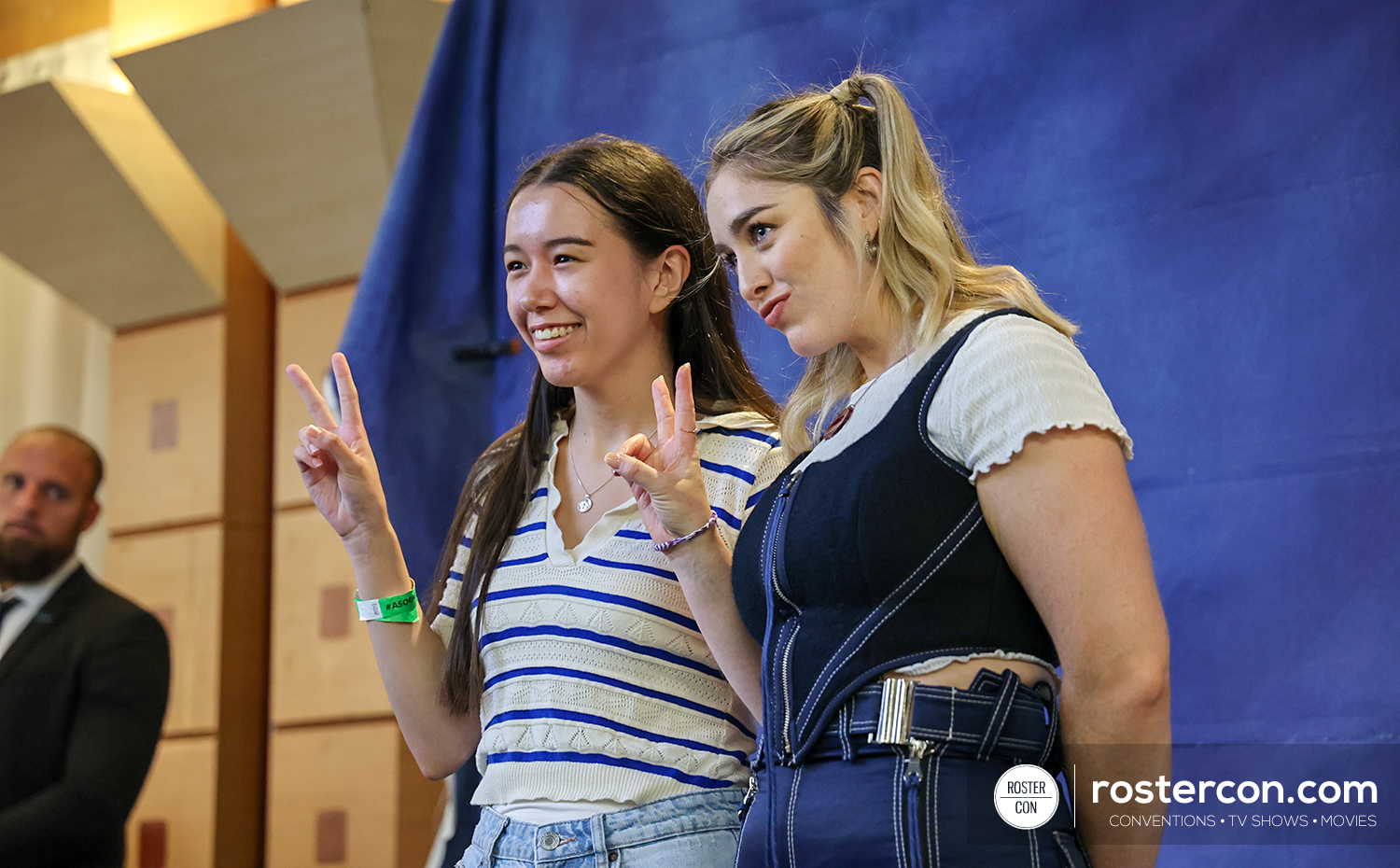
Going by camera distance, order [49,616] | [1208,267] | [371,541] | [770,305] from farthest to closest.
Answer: [49,616] < [1208,267] < [371,541] < [770,305]

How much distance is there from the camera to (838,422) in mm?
1213

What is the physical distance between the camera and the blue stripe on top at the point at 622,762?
1.32 meters

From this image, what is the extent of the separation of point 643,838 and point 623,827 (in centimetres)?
2

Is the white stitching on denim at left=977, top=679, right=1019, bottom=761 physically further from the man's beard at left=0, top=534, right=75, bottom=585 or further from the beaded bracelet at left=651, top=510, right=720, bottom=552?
the man's beard at left=0, top=534, right=75, bottom=585

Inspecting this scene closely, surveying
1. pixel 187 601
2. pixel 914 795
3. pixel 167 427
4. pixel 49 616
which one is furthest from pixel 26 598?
pixel 914 795

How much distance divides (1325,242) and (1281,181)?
10cm

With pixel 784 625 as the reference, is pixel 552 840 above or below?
below

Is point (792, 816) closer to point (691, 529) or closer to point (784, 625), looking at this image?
point (784, 625)

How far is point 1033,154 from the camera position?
1756 millimetres

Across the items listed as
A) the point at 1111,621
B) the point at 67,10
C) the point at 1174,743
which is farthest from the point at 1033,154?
the point at 67,10

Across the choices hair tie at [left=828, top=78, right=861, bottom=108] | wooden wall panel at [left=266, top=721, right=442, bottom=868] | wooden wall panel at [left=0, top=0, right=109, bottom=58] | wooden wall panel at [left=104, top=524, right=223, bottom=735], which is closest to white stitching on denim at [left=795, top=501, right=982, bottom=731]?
hair tie at [left=828, top=78, right=861, bottom=108]

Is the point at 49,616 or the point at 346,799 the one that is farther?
the point at 346,799

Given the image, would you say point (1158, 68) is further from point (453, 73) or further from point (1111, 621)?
point (453, 73)

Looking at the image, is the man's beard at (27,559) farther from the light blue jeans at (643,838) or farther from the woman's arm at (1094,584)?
the woman's arm at (1094,584)
